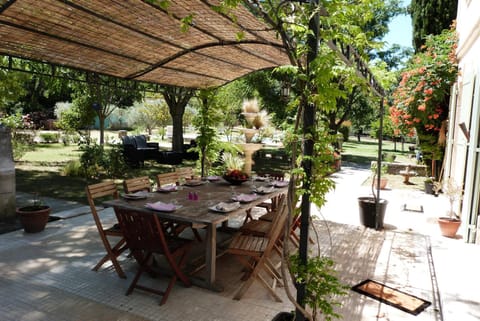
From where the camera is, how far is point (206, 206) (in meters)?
4.34

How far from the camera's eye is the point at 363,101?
18859mm

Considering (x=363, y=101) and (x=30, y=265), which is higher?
(x=363, y=101)

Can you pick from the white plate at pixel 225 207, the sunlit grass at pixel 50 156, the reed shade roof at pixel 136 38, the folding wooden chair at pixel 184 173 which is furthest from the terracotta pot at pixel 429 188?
the sunlit grass at pixel 50 156

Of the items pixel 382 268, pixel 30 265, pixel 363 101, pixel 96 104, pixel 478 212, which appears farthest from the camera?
pixel 363 101

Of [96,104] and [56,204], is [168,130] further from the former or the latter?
[56,204]

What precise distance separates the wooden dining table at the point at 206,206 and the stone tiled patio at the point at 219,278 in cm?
29

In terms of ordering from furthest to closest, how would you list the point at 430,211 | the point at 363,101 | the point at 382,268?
the point at 363,101 → the point at 430,211 → the point at 382,268

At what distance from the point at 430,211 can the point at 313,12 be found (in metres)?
7.26

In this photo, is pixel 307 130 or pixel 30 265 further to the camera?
pixel 30 265

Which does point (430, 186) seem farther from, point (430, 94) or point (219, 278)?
point (219, 278)

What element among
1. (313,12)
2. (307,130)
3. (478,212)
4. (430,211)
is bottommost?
(430,211)

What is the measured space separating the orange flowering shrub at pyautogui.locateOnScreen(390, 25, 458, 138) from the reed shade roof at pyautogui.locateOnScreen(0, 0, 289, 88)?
202 inches

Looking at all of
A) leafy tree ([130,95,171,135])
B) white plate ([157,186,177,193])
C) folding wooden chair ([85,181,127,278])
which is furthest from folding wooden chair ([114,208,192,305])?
leafy tree ([130,95,171,135])

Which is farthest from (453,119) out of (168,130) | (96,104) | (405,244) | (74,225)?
(168,130)
